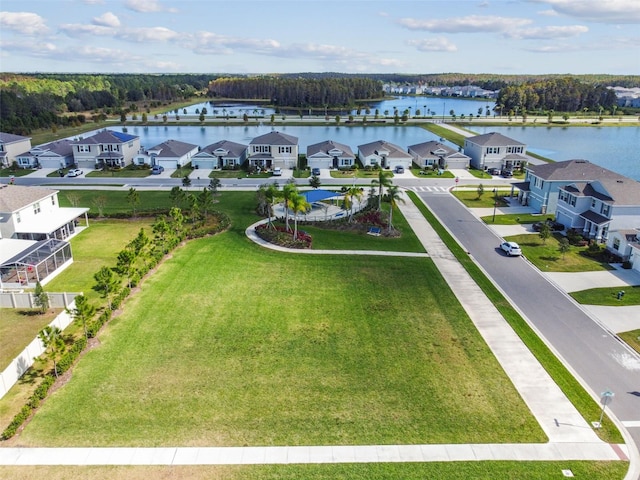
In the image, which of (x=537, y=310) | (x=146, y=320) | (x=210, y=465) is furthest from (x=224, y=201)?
(x=210, y=465)

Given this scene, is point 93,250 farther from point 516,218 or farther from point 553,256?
point 516,218

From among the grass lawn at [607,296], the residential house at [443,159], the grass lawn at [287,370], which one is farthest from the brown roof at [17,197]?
the residential house at [443,159]

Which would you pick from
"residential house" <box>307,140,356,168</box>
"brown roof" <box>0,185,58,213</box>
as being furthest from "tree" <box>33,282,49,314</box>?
"residential house" <box>307,140,356,168</box>

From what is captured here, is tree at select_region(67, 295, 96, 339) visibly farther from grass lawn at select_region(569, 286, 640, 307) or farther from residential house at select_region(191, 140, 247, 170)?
residential house at select_region(191, 140, 247, 170)

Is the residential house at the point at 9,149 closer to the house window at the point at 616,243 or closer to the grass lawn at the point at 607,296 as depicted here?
the grass lawn at the point at 607,296

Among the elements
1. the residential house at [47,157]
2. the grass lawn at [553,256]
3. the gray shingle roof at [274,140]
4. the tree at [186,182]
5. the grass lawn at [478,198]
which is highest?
the gray shingle roof at [274,140]

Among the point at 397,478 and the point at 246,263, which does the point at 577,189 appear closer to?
the point at 246,263

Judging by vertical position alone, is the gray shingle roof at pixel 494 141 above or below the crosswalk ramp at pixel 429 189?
above

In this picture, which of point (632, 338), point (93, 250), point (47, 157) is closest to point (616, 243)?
point (632, 338)
